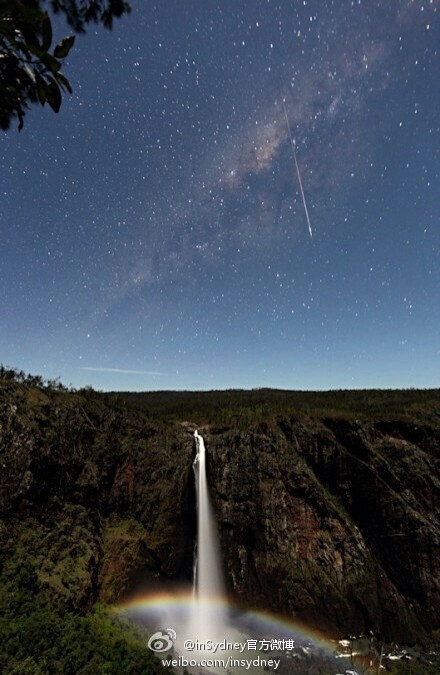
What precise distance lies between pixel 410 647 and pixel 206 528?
13.5 metres

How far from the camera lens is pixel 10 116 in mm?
3887

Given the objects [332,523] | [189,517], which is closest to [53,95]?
[189,517]

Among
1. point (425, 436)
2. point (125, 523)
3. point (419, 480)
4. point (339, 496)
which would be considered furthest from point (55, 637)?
point (425, 436)

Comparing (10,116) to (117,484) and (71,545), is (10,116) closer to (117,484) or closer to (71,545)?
(71,545)

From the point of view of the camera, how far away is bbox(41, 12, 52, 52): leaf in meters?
2.75

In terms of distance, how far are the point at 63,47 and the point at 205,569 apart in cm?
2440

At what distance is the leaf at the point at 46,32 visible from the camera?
2.75 metres

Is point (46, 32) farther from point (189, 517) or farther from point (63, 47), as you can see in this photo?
point (189, 517)

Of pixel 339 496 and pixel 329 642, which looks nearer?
pixel 329 642

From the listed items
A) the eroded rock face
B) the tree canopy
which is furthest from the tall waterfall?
the tree canopy

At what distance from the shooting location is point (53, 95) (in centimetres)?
315

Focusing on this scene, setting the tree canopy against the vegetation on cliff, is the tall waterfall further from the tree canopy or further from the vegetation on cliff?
the tree canopy

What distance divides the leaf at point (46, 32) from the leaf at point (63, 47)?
140mm

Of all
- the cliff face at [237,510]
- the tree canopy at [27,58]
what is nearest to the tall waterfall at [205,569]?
the cliff face at [237,510]
